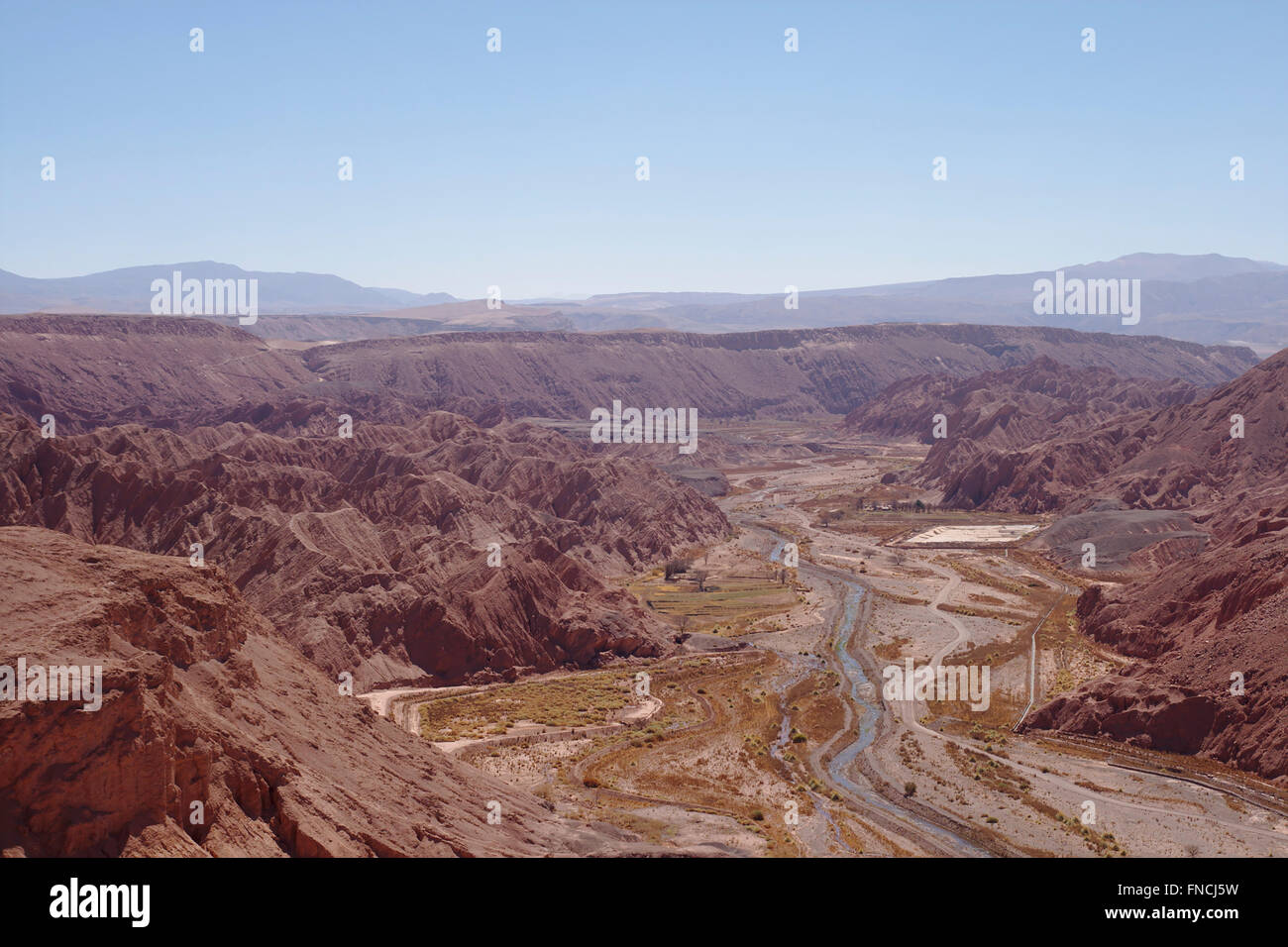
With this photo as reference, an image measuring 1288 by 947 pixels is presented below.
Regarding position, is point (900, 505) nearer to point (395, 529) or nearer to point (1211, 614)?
point (395, 529)

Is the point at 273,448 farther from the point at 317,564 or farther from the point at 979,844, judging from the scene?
the point at 979,844

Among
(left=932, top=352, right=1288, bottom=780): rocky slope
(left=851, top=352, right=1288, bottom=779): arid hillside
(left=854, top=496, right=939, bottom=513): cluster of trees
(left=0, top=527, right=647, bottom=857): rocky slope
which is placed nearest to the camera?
(left=0, top=527, right=647, bottom=857): rocky slope

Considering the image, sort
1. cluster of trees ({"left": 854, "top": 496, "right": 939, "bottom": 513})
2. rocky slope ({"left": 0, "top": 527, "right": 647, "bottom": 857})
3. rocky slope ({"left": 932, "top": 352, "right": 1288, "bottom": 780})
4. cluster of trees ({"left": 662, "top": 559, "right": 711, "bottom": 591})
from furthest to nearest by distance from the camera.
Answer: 1. cluster of trees ({"left": 854, "top": 496, "right": 939, "bottom": 513})
2. cluster of trees ({"left": 662, "top": 559, "right": 711, "bottom": 591})
3. rocky slope ({"left": 932, "top": 352, "right": 1288, "bottom": 780})
4. rocky slope ({"left": 0, "top": 527, "right": 647, "bottom": 857})

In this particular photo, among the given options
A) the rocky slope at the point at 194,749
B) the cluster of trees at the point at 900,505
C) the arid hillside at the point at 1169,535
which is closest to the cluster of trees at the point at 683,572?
the arid hillside at the point at 1169,535

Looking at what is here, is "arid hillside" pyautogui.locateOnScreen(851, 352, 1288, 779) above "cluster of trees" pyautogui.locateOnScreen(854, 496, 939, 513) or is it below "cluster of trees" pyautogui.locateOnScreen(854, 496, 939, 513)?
above

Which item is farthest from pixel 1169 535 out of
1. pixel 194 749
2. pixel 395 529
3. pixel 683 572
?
pixel 194 749

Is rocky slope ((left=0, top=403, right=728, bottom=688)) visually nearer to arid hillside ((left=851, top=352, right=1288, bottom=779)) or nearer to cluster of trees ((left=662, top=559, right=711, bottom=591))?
cluster of trees ((left=662, top=559, right=711, bottom=591))

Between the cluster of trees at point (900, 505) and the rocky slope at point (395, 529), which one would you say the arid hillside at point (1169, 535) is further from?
the rocky slope at point (395, 529)

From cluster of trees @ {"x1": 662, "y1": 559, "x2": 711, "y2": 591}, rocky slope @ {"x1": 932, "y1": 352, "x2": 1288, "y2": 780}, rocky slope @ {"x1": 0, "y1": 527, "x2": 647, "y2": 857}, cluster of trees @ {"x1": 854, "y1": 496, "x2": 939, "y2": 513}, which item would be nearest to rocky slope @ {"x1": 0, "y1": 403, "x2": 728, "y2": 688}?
cluster of trees @ {"x1": 662, "y1": 559, "x2": 711, "y2": 591}
